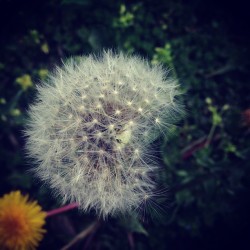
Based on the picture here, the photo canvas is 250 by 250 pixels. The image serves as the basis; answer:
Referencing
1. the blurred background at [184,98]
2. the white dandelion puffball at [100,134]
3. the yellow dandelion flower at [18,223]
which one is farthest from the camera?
the blurred background at [184,98]

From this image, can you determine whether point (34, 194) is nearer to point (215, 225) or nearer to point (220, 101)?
point (215, 225)

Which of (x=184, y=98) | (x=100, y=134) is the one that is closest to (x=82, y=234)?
(x=100, y=134)

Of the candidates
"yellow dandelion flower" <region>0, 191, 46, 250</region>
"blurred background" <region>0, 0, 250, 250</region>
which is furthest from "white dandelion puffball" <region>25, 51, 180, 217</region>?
"blurred background" <region>0, 0, 250, 250</region>

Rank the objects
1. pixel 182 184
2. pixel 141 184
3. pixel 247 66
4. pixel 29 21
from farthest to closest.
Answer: pixel 247 66 → pixel 29 21 → pixel 182 184 → pixel 141 184

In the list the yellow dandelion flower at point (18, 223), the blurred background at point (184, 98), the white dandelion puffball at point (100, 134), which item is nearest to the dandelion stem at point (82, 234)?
the blurred background at point (184, 98)

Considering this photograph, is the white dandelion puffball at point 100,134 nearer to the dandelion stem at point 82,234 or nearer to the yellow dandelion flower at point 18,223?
the yellow dandelion flower at point 18,223

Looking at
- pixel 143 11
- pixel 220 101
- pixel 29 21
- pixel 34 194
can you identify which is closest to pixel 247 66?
pixel 220 101

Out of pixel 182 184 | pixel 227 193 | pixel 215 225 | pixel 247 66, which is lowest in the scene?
pixel 215 225

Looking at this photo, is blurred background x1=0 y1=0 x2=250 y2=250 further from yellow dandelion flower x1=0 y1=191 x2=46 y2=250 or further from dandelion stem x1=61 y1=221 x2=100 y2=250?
yellow dandelion flower x1=0 y1=191 x2=46 y2=250
